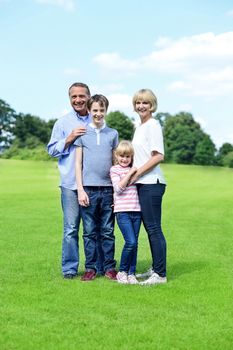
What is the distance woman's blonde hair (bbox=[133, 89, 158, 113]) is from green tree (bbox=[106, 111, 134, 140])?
7132 cm

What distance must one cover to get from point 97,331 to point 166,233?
8.88m

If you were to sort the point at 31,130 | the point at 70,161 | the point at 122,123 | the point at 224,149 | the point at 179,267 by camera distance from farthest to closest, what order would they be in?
the point at 31,130 < the point at 122,123 < the point at 224,149 < the point at 179,267 < the point at 70,161

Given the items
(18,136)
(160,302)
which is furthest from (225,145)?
(160,302)

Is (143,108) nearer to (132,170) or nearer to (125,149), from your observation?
(125,149)

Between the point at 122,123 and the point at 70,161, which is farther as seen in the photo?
the point at 122,123

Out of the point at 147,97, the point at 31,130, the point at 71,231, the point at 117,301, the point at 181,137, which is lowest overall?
the point at 117,301

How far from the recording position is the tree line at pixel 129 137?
7275 centimetres

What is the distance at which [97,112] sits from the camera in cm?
786

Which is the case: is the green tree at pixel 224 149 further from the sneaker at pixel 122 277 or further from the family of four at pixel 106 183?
the sneaker at pixel 122 277

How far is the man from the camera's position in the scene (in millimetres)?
8133

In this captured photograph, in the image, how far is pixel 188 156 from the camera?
250 feet

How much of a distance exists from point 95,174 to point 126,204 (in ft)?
1.80

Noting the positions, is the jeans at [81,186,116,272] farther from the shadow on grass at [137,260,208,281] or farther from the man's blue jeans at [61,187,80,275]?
the shadow on grass at [137,260,208,281]

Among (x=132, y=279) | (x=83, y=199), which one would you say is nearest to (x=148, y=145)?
(x=83, y=199)
